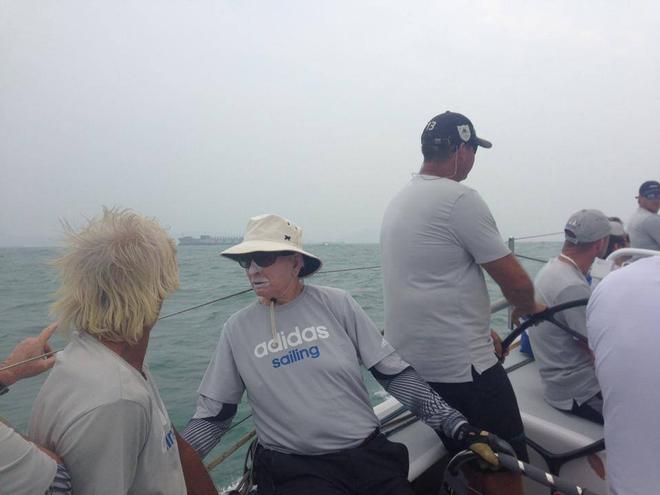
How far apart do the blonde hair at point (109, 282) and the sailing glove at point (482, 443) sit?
106 centimetres

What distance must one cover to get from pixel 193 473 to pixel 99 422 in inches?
19.7

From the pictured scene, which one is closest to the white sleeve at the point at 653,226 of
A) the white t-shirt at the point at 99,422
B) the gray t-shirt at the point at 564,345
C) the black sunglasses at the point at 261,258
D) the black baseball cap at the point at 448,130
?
the gray t-shirt at the point at 564,345

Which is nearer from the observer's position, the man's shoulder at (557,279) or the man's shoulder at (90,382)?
the man's shoulder at (90,382)

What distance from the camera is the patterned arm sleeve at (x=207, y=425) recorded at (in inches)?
61.8

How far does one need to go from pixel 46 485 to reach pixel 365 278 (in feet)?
38.0

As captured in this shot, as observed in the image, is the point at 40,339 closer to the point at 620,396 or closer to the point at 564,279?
the point at 620,396

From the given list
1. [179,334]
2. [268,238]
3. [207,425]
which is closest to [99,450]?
[207,425]

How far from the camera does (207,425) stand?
5.30ft

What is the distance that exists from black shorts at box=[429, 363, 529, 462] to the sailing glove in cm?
15

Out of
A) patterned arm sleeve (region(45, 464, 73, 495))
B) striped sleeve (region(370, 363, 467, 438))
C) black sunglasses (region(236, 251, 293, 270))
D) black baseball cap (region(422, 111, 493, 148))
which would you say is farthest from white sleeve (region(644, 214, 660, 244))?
patterned arm sleeve (region(45, 464, 73, 495))

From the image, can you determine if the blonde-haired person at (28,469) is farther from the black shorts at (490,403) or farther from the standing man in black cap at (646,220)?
the standing man in black cap at (646,220)

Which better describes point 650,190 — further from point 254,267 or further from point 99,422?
point 99,422

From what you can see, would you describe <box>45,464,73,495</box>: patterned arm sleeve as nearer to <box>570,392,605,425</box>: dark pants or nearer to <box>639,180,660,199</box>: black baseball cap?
<box>570,392,605,425</box>: dark pants

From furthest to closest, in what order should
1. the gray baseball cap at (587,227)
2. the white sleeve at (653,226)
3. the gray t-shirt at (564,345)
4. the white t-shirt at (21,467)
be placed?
the white sleeve at (653,226) < the gray baseball cap at (587,227) < the gray t-shirt at (564,345) < the white t-shirt at (21,467)
